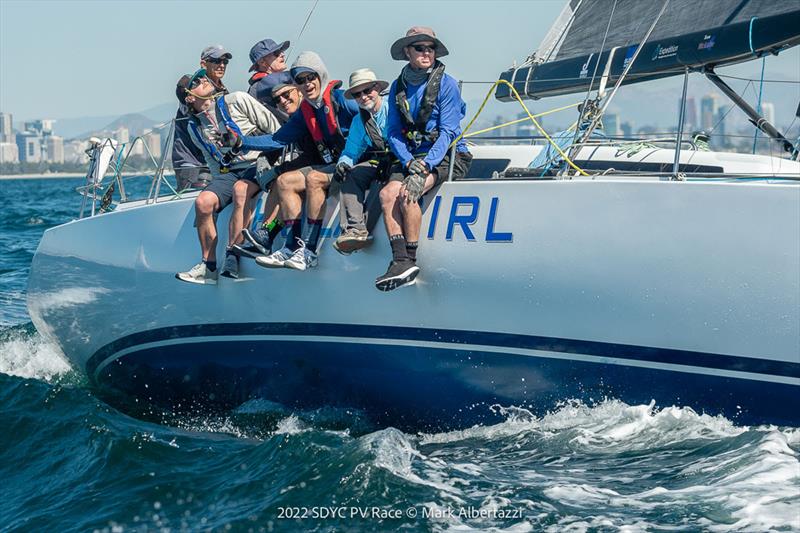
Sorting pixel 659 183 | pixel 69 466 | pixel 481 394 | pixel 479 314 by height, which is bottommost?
pixel 69 466

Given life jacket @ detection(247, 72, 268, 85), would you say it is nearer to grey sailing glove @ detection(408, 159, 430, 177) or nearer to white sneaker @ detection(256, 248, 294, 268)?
white sneaker @ detection(256, 248, 294, 268)

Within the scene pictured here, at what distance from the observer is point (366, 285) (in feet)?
18.1

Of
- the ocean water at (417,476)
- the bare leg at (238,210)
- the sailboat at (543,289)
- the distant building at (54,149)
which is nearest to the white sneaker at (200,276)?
the sailboat at (543,289)

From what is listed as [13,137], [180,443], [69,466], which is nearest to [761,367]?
[180,443]

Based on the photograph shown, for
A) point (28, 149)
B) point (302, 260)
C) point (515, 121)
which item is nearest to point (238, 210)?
point (302, 260)

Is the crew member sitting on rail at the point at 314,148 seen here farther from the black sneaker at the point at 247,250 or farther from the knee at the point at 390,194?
the knee at the point at 390,194

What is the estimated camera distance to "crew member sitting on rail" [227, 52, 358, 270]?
5.56 meters

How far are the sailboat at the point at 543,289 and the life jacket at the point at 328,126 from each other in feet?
Answer: 1.06

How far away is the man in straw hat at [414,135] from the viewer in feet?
17.0

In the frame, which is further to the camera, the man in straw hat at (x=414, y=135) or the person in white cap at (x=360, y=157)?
the person in white cap at (x=360, y=157)

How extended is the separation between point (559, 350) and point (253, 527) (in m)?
1.66

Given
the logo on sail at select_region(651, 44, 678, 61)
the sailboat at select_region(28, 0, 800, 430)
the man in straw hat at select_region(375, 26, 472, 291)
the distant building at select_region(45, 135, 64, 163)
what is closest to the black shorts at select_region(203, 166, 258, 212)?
the sailboat at select_region(28, 0, 800, 430)

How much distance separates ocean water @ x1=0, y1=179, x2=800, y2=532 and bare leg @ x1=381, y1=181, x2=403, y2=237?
1077mm

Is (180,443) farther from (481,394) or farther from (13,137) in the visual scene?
(13,137)
